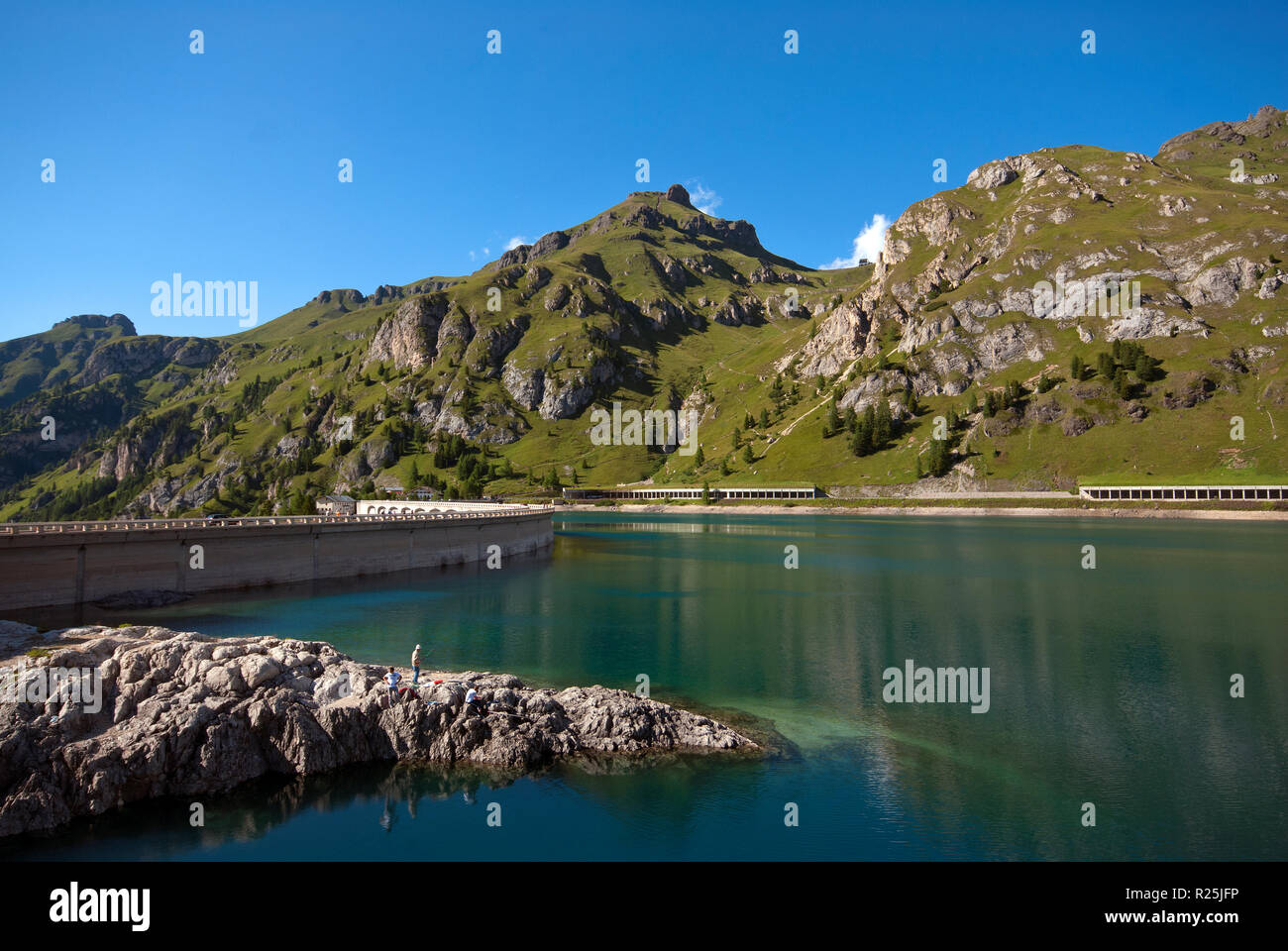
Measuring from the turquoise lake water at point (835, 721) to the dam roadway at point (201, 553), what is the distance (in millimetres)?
3990

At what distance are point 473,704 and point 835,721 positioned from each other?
16114 mm

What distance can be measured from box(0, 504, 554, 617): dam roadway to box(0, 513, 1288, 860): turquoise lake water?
3.99m

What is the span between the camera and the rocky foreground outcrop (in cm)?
2367

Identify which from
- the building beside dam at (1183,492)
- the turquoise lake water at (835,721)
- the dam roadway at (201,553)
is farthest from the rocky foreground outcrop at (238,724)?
the building beside dam at (1183,492)

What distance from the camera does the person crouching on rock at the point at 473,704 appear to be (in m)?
28.6

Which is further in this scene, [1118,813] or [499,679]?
[499,679]

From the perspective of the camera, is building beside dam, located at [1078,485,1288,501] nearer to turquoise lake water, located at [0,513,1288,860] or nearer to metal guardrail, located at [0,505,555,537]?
turquoise lake water, located at [0,513,1288,860]

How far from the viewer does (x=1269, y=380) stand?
178m

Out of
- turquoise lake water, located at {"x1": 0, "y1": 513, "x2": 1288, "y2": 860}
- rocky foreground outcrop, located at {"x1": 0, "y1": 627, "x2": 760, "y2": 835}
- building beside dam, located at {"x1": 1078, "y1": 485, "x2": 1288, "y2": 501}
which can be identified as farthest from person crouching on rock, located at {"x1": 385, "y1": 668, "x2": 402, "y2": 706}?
building beside dam, located at {"x1": 1078, "y1": 485, "x2": 1288, "y2": 501}

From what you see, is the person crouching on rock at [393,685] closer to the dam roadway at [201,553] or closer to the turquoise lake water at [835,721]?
the turquoise lake water at [835,721]
